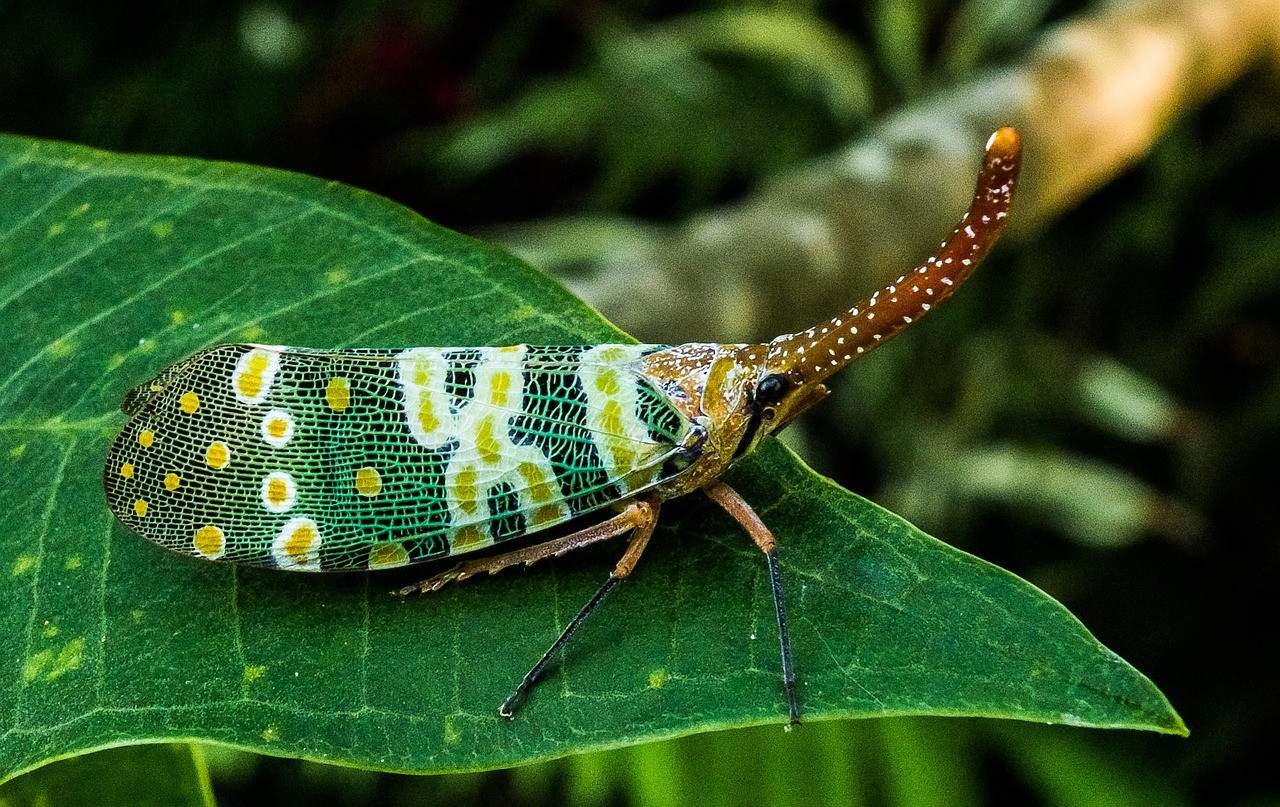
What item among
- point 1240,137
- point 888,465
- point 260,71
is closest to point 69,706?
point 888,465

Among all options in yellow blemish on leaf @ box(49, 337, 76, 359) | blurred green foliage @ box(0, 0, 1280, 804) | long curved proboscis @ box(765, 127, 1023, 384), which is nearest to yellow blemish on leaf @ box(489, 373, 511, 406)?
long curved proboscis @ box(765, 127, 1023, 384)

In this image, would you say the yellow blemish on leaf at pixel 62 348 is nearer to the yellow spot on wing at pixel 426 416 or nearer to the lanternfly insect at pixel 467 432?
the lanternfly insect at pixel 467 432

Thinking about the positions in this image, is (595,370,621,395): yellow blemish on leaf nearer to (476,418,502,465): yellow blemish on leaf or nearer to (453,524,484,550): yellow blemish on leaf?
Answer: (476,418,502,465): yellow blemish on leaf

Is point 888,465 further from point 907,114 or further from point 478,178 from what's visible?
point 478,178

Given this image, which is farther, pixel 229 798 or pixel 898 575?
pixel 229 798

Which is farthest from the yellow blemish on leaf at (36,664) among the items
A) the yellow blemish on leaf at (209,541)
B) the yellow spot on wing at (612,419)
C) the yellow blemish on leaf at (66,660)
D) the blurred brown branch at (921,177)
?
the blurred brown branch at (921,177)

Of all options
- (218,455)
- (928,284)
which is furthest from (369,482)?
(928,284)
